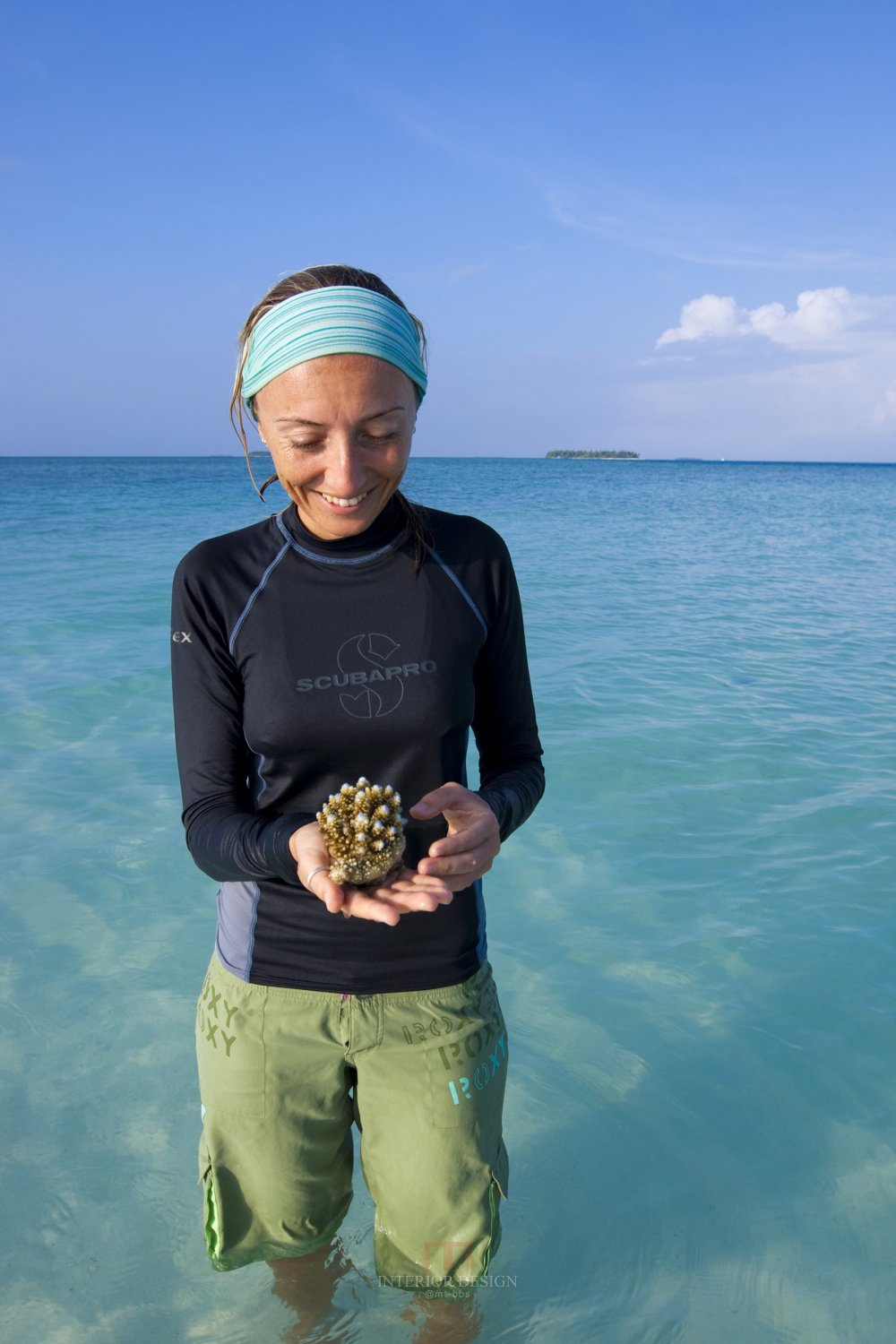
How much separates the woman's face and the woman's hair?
11cm

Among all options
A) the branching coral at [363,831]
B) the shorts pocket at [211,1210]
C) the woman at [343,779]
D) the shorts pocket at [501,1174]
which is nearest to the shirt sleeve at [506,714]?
the woman at [343,779]

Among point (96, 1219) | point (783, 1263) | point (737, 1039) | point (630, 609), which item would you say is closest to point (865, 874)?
point (737, 1039)

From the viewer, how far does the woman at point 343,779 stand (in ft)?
6.33

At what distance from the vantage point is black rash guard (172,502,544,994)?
6.50 feet

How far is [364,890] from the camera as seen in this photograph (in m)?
1.80

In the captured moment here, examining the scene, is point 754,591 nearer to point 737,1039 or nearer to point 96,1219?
point 737,1039

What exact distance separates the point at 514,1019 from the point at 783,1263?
1.58 metres

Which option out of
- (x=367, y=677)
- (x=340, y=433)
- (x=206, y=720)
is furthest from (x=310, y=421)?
(x=206, y=720)

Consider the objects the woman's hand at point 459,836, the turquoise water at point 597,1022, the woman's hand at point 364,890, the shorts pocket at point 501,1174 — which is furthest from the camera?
the turquoise water at point 597,1022

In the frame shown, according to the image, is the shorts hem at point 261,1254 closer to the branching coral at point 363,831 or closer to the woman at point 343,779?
the woman at point 343,779

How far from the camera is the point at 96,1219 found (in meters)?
3.42

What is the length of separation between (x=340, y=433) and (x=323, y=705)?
561mm

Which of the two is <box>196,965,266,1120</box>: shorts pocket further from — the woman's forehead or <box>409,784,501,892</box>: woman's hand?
the woman's forehead

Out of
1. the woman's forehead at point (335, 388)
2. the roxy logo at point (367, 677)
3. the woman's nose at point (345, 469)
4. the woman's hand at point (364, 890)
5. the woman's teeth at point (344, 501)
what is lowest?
the woman's hand at point (364, 890)
